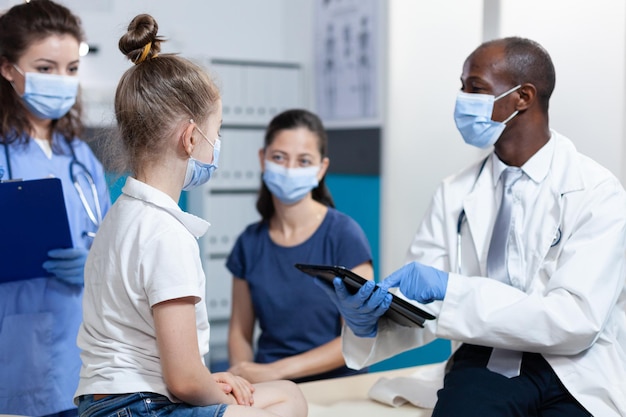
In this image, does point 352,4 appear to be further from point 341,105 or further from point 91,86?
point 91,86

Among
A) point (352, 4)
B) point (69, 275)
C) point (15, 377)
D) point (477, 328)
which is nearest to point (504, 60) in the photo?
point (477, 328)

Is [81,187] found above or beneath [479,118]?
beneath

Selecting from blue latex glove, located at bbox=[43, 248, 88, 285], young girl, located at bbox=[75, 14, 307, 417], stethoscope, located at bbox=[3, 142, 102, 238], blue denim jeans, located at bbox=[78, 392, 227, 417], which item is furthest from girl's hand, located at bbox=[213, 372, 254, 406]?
stethoscope, located at bbox=[3, 142, 102, 238]

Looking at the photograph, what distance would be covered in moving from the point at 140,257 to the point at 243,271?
1167 millimetres

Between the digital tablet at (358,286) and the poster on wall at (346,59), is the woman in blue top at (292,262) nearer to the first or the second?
the digital tablet at (358,286)

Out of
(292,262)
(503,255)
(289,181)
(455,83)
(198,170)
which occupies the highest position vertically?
(455,83)

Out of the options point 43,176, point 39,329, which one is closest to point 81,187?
point 43,176

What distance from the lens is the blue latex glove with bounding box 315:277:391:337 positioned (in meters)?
1.85

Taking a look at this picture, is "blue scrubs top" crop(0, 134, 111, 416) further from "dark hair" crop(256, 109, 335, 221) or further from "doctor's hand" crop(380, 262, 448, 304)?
"doctor's hand" crop(380, 262, 448, 304)

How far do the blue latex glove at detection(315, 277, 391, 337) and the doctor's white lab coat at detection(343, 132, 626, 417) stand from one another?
147mm

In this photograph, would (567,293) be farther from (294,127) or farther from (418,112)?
(418,112)

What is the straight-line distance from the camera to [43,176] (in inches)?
84.7

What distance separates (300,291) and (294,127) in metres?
0.53

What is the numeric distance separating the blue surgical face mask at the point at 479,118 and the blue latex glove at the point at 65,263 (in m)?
1.05
